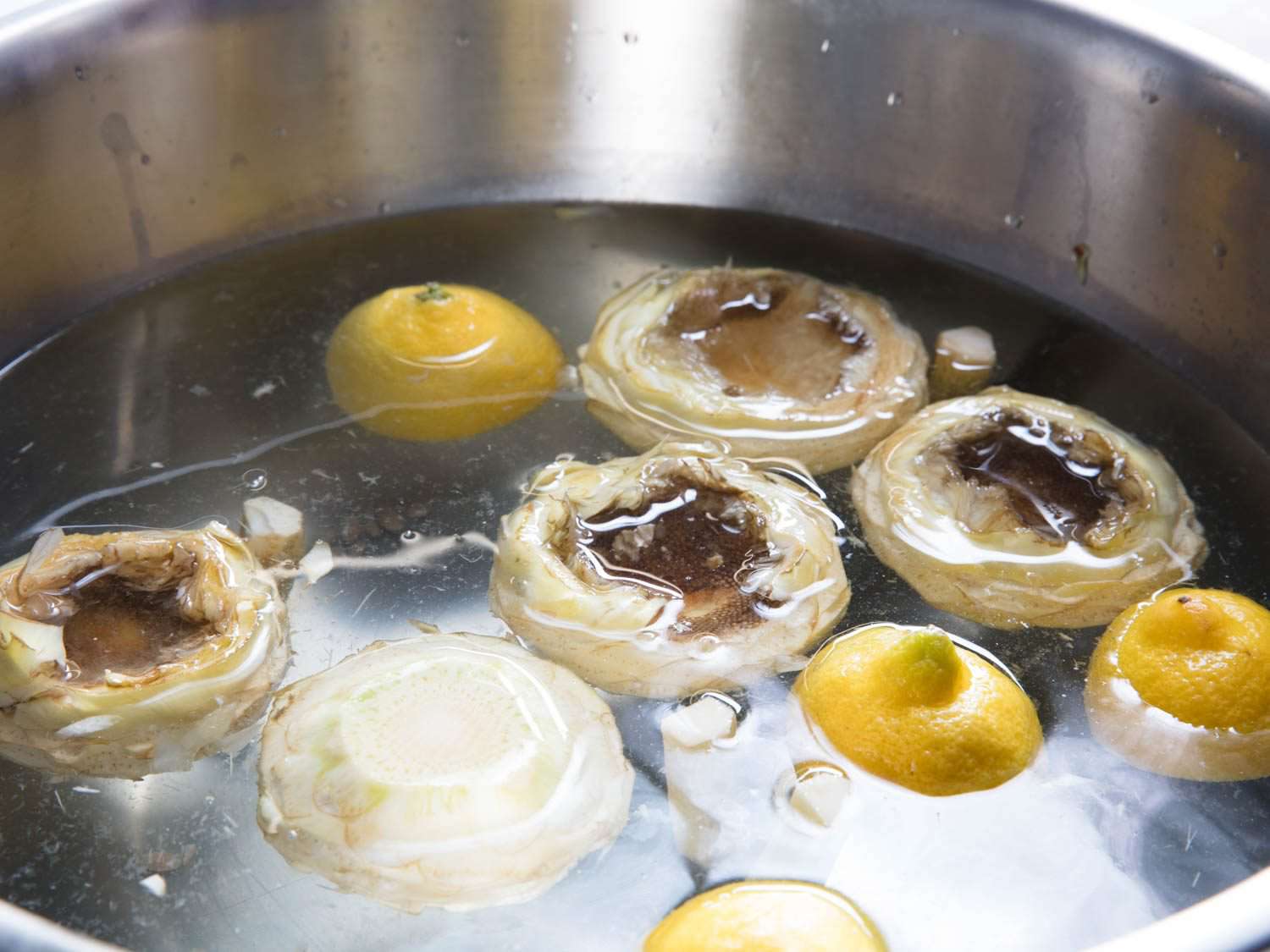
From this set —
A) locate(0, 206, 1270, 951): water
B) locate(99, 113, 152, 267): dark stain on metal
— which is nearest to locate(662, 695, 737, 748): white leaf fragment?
locate(0, 206, 1270, 951): water

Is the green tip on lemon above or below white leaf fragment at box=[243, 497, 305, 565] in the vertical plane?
above

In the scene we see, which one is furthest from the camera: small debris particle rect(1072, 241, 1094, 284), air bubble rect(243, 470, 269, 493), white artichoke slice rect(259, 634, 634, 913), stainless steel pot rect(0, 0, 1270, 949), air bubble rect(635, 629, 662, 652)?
small debris particle rect(1072, 241, 1094, 284)

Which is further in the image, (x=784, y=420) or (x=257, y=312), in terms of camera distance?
(x=257, y=312)

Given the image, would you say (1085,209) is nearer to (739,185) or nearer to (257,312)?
(739,185)

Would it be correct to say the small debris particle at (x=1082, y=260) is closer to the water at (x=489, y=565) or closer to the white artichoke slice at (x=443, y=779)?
the water at (x=489, y=565)

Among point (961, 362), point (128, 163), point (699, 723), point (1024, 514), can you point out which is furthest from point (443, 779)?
point (128, 163)

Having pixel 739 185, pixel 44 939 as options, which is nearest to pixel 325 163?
pixel 739 185

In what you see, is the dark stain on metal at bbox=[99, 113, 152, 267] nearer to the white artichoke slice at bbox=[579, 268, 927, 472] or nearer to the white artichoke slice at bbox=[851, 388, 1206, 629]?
the white artichoke slice at bbox=[579, 268, 927, 472]
